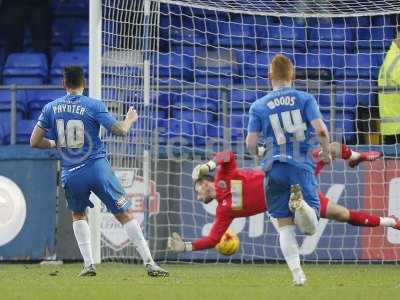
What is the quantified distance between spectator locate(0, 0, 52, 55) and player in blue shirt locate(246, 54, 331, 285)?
8.34m

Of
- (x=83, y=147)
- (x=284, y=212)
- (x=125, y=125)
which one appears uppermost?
(x=125, y=125)

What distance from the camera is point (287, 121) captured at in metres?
9.39

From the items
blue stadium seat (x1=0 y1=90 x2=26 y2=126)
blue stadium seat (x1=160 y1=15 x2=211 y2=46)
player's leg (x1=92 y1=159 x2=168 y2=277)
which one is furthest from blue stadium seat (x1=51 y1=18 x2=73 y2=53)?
player's leg (x1=92 y1=159 x2=168 y2=277)

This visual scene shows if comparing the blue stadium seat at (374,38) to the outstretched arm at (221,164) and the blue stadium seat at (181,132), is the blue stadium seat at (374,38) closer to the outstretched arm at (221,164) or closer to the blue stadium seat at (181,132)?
the blue stadium seat at (181,132)

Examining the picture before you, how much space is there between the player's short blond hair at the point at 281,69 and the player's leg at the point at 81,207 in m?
2.37

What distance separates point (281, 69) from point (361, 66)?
5.43 meters

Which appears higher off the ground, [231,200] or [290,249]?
[231,200]

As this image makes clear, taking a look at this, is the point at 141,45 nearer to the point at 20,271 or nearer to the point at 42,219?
the point at 42,219

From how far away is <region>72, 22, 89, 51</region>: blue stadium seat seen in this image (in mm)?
17422

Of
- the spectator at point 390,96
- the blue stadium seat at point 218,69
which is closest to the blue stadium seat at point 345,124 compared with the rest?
the spectator at point 390,96

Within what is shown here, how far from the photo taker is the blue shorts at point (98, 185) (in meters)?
10.9

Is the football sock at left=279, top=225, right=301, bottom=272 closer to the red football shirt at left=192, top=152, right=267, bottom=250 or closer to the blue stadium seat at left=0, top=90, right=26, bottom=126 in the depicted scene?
the red football shirt at left=192, top=152, right=267, bottom=250

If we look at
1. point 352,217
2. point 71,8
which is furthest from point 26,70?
point 352,217

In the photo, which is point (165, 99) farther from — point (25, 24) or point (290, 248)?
point (290, 248)
